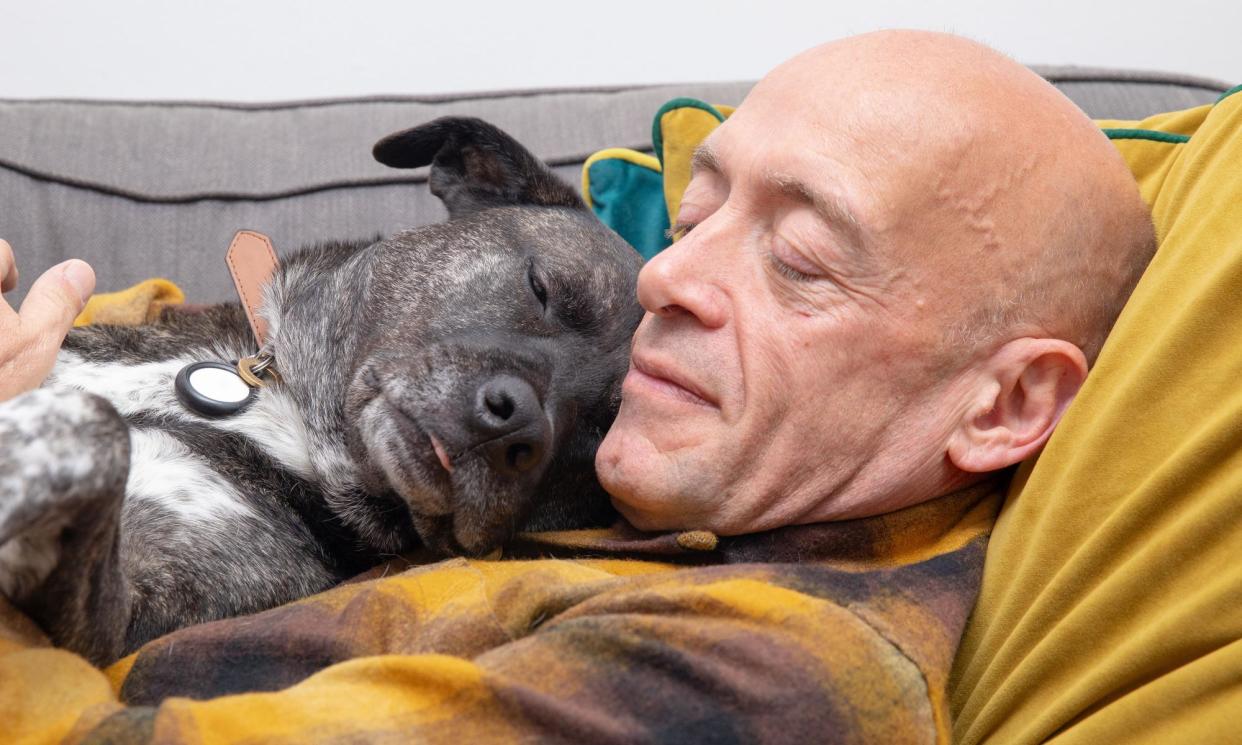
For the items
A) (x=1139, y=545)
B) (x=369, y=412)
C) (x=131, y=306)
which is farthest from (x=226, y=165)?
(x=1139, y=545)

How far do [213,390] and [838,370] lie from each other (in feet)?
4.00

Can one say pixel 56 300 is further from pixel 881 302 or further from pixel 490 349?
pixel 881 302

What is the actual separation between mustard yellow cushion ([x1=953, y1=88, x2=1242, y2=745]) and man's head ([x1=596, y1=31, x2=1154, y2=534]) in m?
0.11

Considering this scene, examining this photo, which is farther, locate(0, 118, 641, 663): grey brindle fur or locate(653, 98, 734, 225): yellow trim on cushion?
locate(653, 98, 734, 225): yellow trim on cushion

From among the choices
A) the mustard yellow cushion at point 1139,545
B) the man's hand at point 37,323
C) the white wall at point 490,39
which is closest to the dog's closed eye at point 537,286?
the man's hand at point 37,323

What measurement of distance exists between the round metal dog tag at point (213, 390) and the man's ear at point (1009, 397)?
1359 millimetres

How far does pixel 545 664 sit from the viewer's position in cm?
123

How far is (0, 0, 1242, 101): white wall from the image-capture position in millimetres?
3635

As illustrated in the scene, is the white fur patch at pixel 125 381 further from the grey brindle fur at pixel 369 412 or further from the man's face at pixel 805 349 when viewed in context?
the man's face at pixel 805 349

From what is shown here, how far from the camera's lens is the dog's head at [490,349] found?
71.2 inches

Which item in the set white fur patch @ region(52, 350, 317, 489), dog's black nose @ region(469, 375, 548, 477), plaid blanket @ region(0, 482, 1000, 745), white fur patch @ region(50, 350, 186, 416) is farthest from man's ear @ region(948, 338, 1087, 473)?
white fur patch @ region(50, 350, 186, 416)

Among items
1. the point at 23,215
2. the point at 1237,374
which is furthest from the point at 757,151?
the point at 23,215

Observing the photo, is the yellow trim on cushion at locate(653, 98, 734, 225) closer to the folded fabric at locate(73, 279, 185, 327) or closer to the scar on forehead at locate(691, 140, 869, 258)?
the scar on forehead at locate(691, 140, 869, 258)

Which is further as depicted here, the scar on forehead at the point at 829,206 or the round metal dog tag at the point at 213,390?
the round metal dog tag at the point at 213,390
